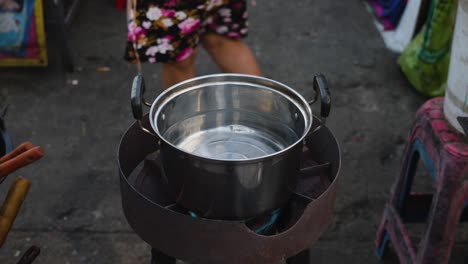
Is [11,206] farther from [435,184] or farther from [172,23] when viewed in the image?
[435,184]

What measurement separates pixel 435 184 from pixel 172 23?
50.7 inches

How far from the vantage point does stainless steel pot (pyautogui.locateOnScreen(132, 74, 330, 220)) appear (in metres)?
1.54

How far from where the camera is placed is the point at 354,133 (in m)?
3.63

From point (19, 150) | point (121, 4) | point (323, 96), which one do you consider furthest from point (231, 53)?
point (121, 4)

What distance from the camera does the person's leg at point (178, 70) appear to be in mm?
2879

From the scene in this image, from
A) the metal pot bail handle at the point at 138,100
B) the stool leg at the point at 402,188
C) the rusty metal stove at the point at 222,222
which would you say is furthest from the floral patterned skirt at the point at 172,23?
the stool leg at the point at 402,188

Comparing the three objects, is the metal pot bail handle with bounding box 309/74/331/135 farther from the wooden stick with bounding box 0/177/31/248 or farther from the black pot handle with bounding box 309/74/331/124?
the wooden stick with bounding box 0/177/31/248

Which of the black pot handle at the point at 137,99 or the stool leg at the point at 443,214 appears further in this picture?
the stool leg at the point at 443,214

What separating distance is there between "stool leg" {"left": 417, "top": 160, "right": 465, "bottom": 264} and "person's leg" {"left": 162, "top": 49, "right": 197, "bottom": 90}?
133 cm

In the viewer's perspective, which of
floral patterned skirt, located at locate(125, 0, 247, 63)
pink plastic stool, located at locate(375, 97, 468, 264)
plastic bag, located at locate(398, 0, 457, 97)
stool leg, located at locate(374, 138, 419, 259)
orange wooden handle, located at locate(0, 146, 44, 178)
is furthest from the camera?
plastic bag, located at locate(398, 0, 457, 97)

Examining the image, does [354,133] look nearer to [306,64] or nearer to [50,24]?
[306,64]

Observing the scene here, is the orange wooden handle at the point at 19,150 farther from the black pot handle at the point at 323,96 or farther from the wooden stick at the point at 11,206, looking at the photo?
the black pot handle at the point at 323,96

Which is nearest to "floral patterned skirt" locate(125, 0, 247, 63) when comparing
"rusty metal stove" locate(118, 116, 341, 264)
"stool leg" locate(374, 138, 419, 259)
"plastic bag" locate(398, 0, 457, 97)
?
"rusty metal stove" locate(118, 116, 341, 264)

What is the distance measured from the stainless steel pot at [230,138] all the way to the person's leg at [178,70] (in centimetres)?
105
